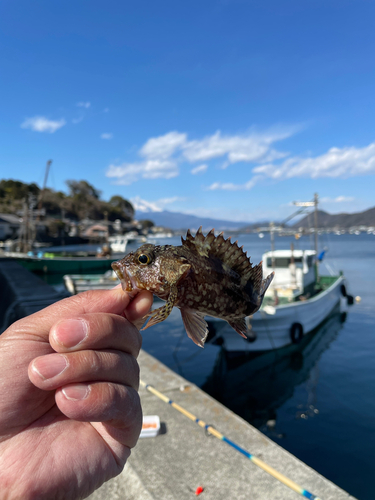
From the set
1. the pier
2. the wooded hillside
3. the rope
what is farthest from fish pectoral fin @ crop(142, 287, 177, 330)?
the wooded hillside

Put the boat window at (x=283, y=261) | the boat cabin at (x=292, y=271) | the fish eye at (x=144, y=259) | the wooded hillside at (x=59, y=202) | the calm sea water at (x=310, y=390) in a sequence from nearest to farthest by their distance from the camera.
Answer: the fish eye at (x=144, y=259) → the calm sea water at (x=310, y=390) → the boat cabin at (x=292, y=271) → the boat window at (x=283, y=261) → the wooded hillside at (x=59, y=202)

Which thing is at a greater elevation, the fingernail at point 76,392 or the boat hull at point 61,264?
the fingernail at point 76,392

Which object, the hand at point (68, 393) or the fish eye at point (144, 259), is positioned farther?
the fish eye at point (144, 259)

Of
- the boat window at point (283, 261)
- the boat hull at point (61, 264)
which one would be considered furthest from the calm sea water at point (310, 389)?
the boat hull at point (61, 264)

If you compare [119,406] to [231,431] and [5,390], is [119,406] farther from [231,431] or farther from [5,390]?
[231,431]

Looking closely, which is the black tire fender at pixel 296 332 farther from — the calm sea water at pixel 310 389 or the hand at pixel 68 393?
the hand at pixel 68 393

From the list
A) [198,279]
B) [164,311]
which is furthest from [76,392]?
[198,279]

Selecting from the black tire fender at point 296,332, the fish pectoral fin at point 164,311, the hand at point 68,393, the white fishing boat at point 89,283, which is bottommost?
the black tire fender at point 296,332

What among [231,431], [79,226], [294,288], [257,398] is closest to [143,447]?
[231,431]
